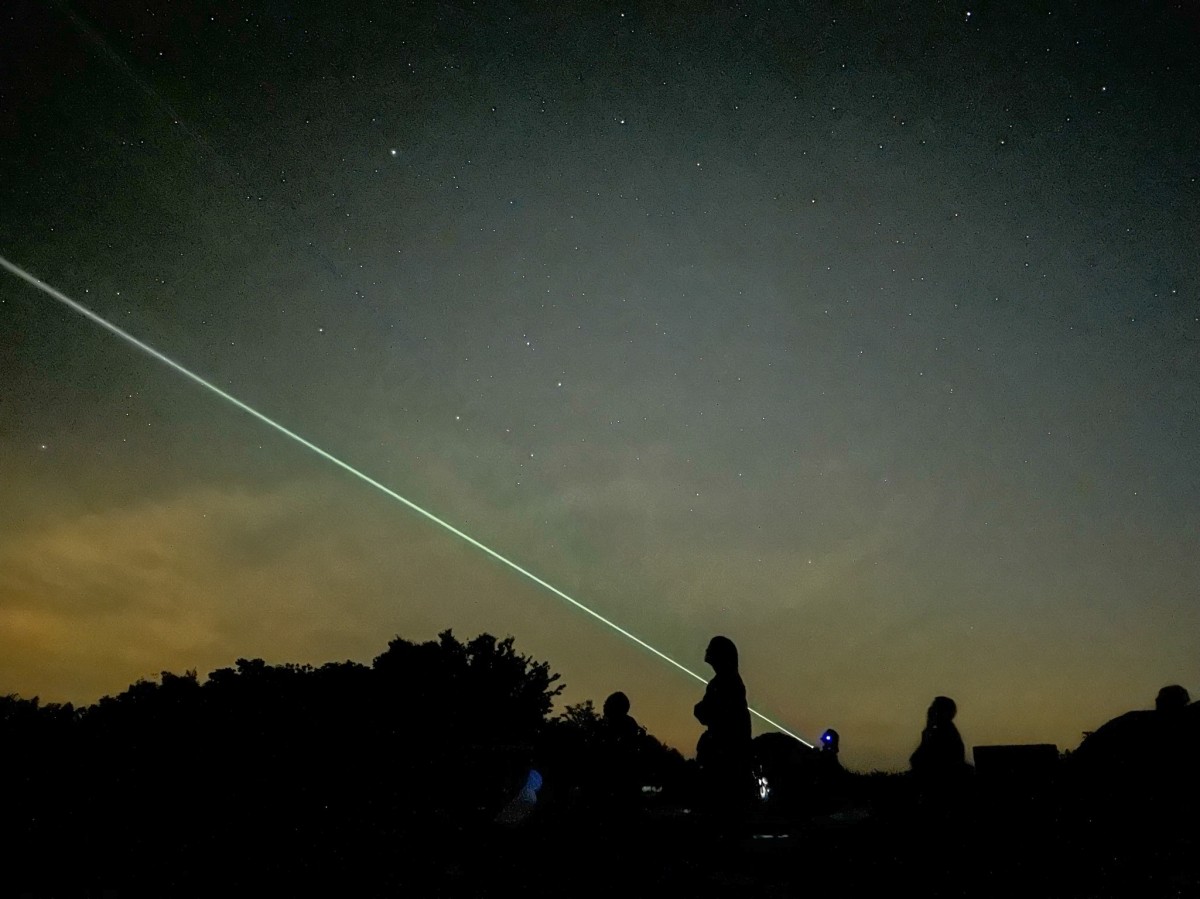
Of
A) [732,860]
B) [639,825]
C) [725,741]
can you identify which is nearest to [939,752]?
[725,741]

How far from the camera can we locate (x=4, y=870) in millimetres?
9188

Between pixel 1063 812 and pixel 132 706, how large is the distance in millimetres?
53291

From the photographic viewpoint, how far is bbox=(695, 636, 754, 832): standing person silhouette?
19.0 ft

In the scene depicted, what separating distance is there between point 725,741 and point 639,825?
98 centimetres

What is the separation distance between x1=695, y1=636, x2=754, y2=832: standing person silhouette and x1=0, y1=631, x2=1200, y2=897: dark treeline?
7cm

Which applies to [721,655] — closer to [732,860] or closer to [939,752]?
[732,860]

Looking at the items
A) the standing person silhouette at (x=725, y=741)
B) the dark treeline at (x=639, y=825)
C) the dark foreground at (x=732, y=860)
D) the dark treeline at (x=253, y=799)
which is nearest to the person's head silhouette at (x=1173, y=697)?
the dark treeline at (x=639, y=825)

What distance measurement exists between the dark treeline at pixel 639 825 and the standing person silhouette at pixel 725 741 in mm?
74

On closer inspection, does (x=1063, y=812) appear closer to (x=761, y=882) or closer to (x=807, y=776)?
(x=761, y=882)

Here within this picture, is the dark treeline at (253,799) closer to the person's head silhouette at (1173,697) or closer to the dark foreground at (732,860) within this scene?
the dark foreground at (732,860)

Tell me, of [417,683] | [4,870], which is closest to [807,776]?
[4,870]

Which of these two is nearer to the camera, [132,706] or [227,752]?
[227,752]

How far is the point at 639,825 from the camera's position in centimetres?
610

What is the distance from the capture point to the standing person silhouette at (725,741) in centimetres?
578
